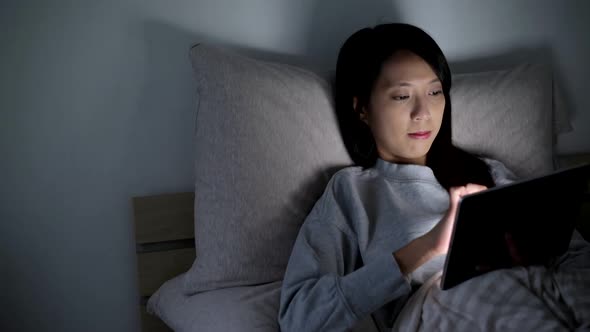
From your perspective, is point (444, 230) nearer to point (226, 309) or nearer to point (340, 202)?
point (340, 202)

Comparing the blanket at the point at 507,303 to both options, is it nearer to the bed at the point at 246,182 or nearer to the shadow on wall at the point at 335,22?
the bed at the point at 246,182

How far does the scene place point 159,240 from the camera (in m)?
1.39

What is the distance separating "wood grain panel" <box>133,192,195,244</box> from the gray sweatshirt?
411 millimetres

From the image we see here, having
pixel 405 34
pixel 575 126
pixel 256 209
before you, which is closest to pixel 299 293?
pixel 256 209

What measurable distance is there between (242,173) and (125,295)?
541 millimetres

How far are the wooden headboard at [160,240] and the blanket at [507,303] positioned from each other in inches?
24.8

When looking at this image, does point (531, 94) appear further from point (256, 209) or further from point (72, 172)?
point (72, 172)

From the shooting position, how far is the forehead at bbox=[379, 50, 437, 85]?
1.19 metres

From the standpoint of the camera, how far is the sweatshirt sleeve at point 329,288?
0.93 m

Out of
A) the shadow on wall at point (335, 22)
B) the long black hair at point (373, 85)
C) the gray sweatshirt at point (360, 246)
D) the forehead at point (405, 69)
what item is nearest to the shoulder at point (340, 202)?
the gray sweatshirt at point (360, 246)

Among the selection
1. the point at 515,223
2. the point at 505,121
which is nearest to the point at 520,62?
the point at 505,121

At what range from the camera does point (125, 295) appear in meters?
1.44

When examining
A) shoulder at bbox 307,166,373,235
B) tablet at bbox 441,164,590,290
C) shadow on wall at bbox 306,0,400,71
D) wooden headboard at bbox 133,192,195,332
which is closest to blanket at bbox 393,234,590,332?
tablet at bbox 441,164,590,290

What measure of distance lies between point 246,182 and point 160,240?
0.36m
